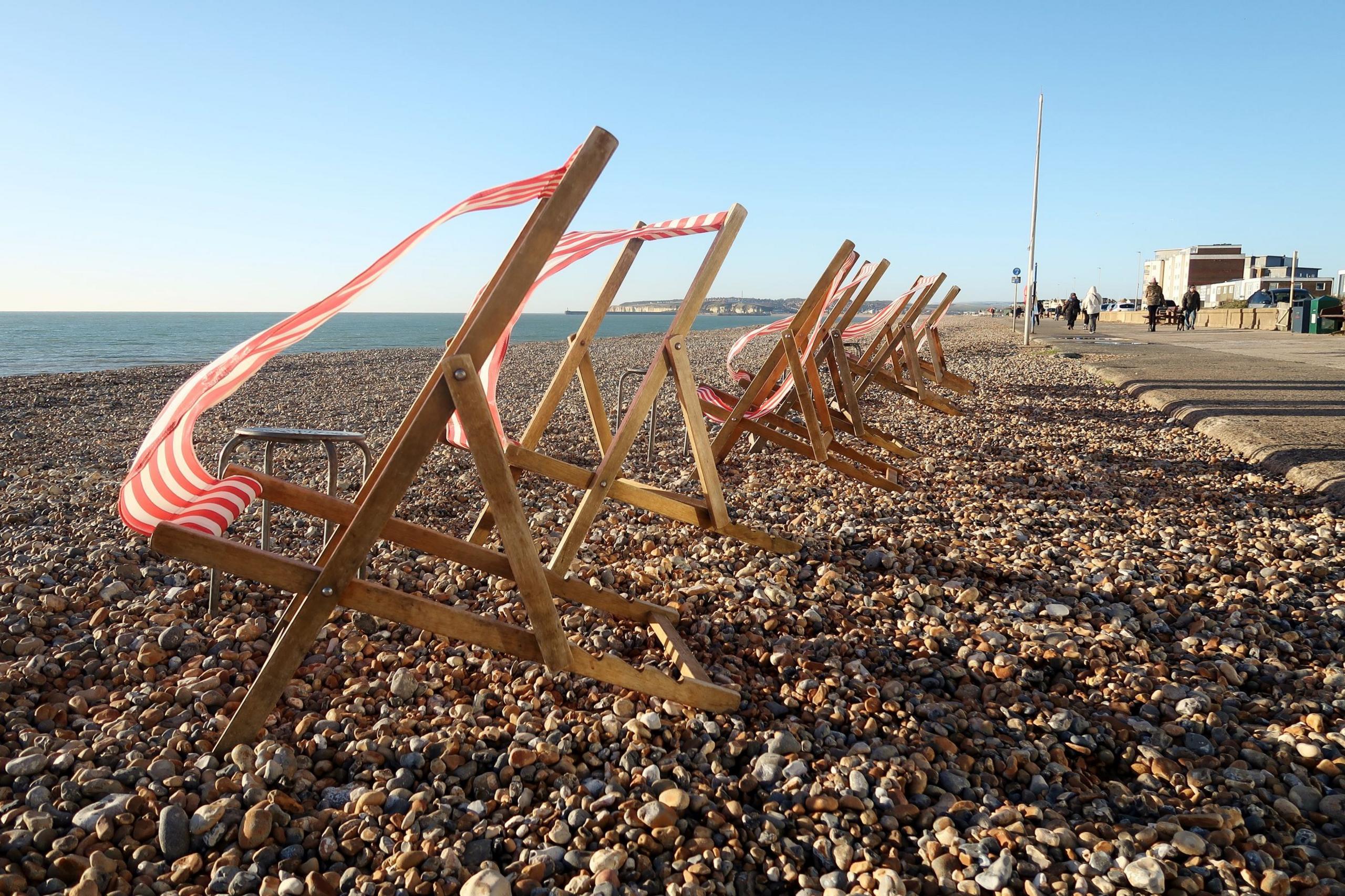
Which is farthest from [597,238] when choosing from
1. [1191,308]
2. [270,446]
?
[1191,308]

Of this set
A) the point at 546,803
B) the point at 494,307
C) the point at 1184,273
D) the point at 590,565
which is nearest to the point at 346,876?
the point at 546,803

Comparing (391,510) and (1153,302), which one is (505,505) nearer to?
(391,510)

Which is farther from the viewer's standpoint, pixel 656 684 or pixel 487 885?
pixel 656 684

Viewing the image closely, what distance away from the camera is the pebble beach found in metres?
1.73

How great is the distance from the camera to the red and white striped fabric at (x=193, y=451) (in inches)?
88.0

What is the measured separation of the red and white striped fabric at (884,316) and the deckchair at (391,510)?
205 inches

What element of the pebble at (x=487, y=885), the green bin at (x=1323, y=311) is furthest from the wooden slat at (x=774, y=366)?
the green bin at (x=1323, y=311)

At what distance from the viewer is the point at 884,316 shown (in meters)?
7.89

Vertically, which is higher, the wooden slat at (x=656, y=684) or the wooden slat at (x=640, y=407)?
the wooden slat at (x=640, y=407)

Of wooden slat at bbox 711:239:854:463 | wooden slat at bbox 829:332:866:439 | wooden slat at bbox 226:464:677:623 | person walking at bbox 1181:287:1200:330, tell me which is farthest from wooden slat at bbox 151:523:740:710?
person walking at bbox 1181:287:1200:330

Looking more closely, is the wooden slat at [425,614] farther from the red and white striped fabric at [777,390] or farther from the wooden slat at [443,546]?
the red and white striped fabric at [777,390]

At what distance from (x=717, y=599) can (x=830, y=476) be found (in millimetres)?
2385

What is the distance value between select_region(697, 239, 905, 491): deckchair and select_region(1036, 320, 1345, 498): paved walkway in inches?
103

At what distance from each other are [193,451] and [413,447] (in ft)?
2.86
